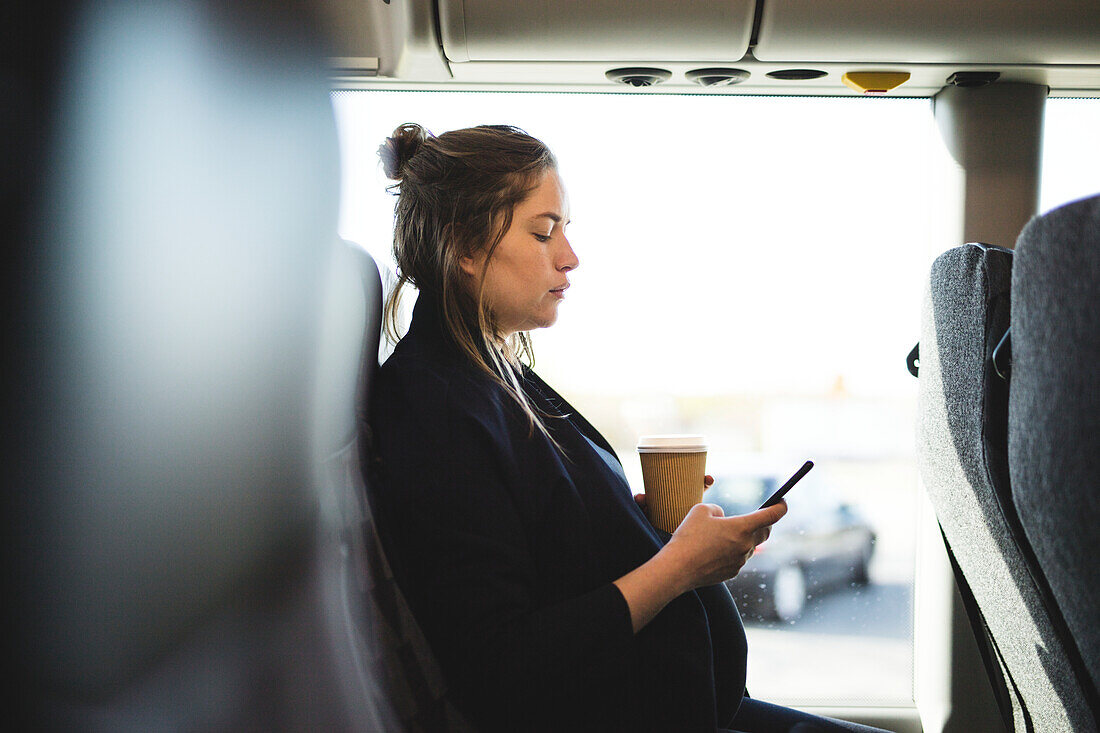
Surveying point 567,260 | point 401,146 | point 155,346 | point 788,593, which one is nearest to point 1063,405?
point 567,260

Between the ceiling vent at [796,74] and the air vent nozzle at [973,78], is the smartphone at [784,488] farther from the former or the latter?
the air vent nozzle at [973,78]

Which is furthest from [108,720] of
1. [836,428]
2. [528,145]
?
[836,428]

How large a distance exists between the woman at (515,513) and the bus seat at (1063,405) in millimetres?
314

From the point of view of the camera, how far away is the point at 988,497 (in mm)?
959

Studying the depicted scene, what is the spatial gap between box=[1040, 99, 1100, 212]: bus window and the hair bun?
1.48m

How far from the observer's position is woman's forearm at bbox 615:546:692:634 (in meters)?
0.91

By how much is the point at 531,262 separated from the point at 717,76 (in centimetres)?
77

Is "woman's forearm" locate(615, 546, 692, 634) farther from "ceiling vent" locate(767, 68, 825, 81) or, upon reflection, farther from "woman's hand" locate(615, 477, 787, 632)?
"ceiling vent" locate(767, 68, 825, 81)

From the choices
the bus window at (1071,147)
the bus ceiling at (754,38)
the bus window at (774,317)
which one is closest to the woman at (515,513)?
the bus ceiling at (754,38)

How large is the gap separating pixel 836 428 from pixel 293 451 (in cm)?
169

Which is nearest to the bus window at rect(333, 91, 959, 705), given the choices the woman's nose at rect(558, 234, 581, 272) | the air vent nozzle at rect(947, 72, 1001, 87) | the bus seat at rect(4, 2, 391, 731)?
the air vent nozzle at rect(947, 72, 1001, 87)

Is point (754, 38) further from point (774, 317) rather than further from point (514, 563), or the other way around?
point (514, 563)

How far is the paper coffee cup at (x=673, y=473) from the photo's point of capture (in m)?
1.15

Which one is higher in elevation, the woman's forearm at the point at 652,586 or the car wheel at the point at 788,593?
the woman's forearm at the point at 652,586
